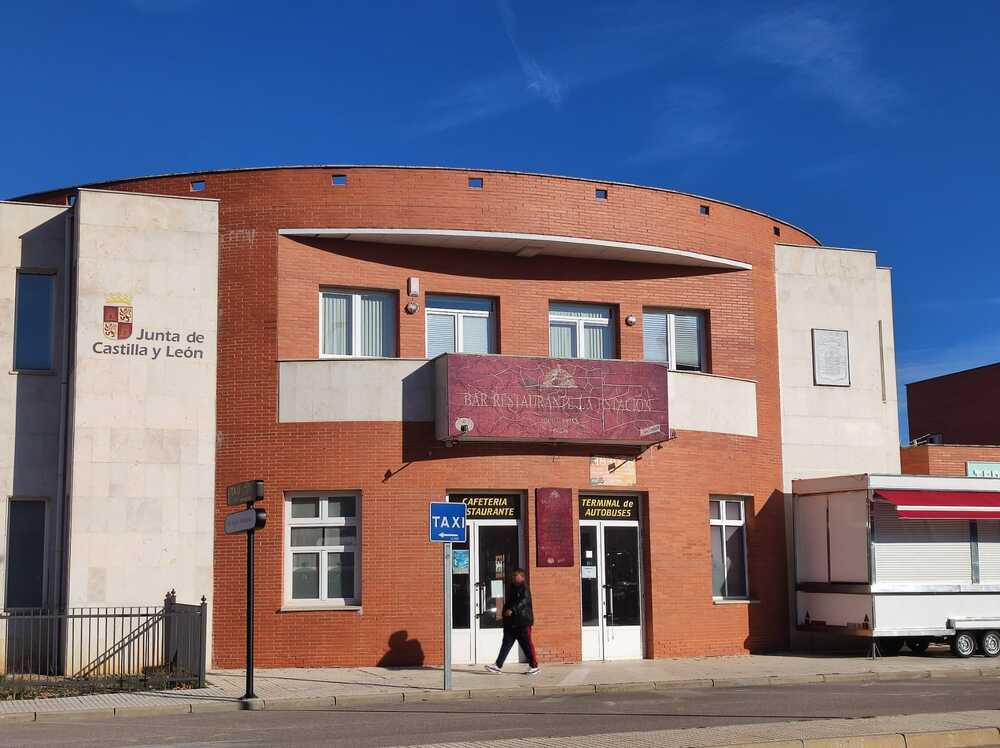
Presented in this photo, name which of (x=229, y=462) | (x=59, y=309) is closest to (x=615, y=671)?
(x=229, y=462)

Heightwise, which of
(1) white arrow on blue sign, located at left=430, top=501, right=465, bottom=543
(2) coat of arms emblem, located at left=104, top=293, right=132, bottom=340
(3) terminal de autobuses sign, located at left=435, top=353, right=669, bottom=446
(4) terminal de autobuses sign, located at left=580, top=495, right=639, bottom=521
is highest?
(2) coat of arms emblem, located at left=104, top=293, right=132, bottom=340

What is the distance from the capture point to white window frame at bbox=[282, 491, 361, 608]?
2138 centimetres

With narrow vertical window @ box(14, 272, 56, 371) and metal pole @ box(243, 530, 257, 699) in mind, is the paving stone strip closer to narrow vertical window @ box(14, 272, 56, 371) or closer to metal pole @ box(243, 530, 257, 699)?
metal pole @ box(243, 530, 257, 699)

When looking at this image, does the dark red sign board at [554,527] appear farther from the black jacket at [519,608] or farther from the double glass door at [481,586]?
the black jacket at [519,608]

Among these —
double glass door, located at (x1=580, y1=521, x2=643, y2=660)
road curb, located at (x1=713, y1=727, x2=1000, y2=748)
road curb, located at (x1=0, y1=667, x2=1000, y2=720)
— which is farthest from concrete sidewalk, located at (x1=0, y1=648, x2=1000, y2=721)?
road curb, located at (x1=713, y1=727, x2=1000, y2=748)

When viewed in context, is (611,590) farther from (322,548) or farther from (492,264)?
(492,264)

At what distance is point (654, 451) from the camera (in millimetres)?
23031

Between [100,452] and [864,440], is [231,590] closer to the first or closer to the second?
[100,452]

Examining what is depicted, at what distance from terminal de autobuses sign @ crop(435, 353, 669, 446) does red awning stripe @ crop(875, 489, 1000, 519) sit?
441 centimetres

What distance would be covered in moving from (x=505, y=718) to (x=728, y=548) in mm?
9860

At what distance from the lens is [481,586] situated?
864 inches

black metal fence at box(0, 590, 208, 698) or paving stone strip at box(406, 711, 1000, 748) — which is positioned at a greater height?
black metal fence at box(0, 590, 208, 698)

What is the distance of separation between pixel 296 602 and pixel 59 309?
640 centimetres

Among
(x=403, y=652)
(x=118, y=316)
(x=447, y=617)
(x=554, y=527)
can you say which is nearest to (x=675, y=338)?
(x=554, y=527)
